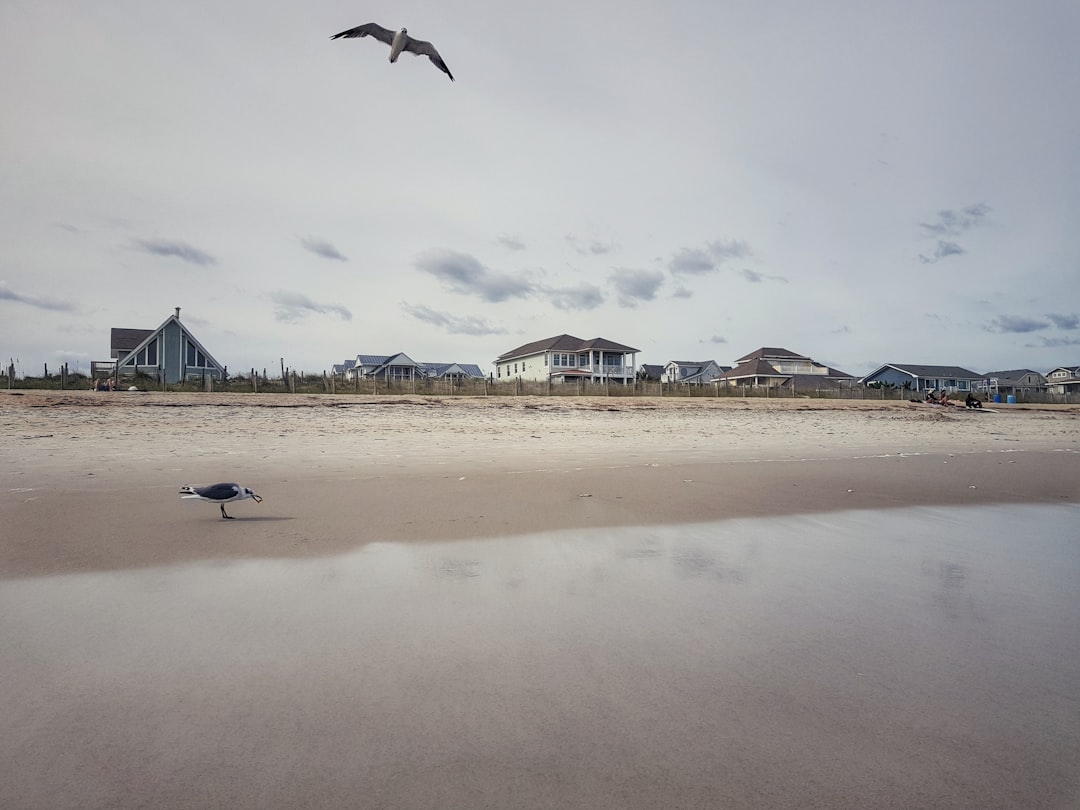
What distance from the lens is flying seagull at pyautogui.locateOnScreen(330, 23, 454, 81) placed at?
37.6 ft

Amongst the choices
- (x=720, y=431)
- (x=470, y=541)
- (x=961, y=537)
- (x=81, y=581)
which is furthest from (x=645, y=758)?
(x=720, y=431)

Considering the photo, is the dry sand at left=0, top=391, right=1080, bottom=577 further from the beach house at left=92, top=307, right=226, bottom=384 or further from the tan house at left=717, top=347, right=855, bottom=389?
the tan house at left=717, top=347, right=855, bottom=389

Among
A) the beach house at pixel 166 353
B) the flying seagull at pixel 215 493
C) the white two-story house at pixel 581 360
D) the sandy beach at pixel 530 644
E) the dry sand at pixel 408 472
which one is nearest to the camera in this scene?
the sandy beach at pixel 530 644

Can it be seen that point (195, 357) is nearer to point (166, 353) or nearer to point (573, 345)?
point (166, 353)

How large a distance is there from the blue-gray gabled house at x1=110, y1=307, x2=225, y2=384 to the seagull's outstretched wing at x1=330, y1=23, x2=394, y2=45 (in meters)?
33.4

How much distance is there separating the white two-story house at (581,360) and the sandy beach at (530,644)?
55.3m

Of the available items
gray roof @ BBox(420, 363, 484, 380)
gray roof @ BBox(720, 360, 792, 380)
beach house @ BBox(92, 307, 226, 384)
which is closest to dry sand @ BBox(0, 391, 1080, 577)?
beach house @ BBox(92, 307, 226, 384)

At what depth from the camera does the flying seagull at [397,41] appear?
11.5 metres

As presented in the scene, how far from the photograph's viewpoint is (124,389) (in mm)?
28906

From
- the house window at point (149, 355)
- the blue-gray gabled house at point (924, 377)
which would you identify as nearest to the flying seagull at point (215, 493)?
the house window at point (149, 355)

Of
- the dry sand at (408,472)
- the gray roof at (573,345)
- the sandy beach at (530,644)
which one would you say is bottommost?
the sandy beach at (530,644)

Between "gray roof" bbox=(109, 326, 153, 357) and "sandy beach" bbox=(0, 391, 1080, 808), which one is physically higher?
"gray roof" bbox=(109, 326, 153, 357)

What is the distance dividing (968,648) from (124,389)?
3271cm

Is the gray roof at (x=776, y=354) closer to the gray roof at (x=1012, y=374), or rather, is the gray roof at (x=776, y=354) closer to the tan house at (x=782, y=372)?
the tan house at (x=782, y=372)
